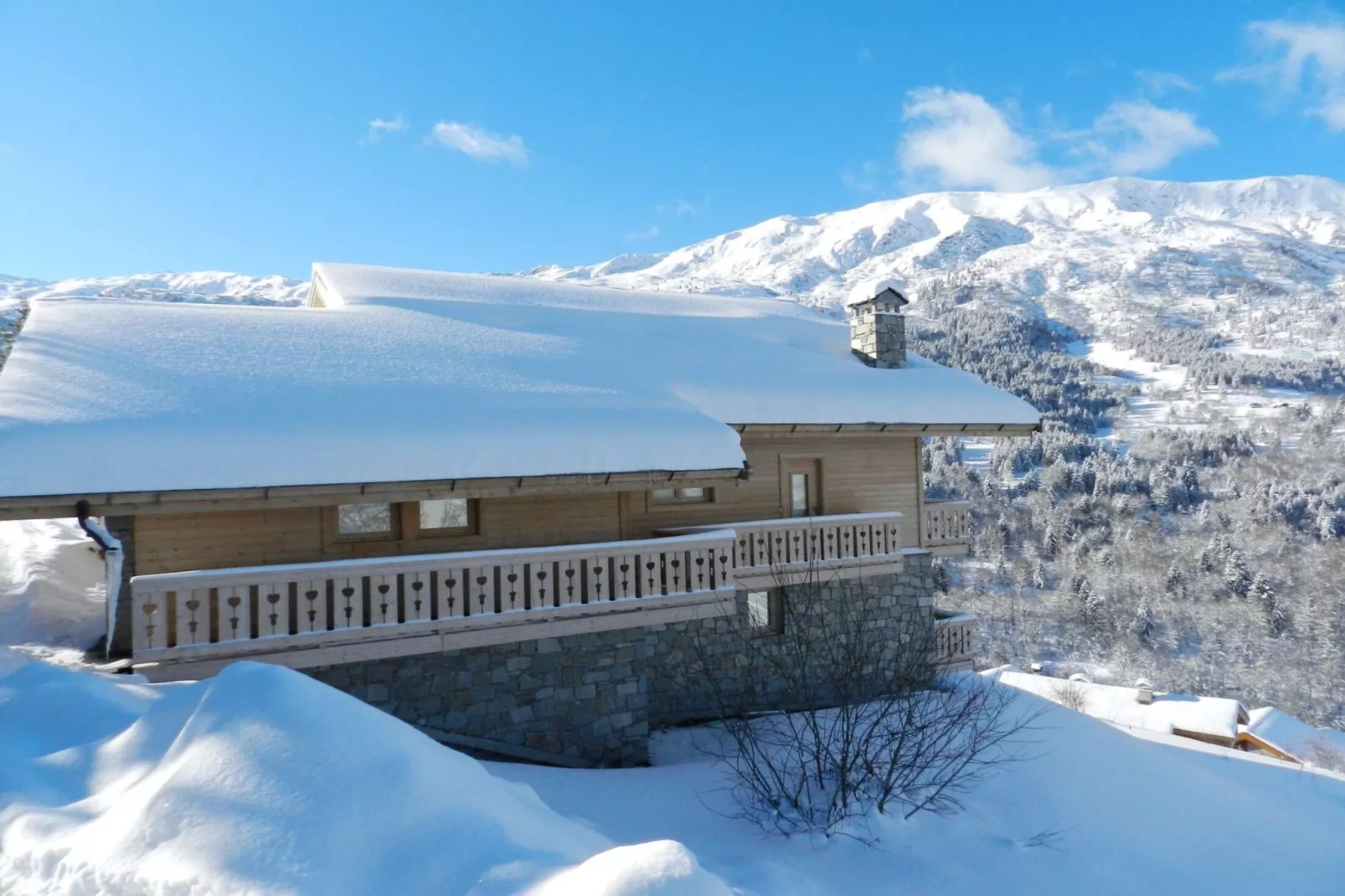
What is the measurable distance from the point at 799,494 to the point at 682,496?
275 cm

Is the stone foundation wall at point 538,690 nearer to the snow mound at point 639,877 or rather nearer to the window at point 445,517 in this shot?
the window at point 445,517

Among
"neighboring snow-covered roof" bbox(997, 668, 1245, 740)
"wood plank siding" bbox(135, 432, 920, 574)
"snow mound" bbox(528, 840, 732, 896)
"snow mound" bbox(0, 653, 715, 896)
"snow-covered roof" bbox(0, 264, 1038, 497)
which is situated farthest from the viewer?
"neighboring snow-covered roof" bbox(997, 668, 1245, 740)

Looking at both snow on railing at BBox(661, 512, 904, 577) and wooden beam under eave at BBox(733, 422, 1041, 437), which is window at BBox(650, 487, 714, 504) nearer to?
snow on railing at BBox(661, 512, 904, 577)

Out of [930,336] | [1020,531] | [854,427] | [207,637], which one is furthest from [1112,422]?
[207,637]

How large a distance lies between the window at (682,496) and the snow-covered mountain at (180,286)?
133 metres

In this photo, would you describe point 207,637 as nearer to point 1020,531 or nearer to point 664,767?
point 664,767

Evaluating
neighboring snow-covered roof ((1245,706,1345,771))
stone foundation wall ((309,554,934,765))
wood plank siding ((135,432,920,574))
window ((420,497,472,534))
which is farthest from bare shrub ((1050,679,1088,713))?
window ((420,497,472,534))

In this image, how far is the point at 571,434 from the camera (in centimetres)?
984

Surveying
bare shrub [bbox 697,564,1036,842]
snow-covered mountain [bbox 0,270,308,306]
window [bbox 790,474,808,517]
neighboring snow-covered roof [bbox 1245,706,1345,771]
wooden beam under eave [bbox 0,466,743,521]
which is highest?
snow-covered mountain [bbox 0,270,308,306]

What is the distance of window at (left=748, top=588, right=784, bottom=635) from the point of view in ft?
44.2

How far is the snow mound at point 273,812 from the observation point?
155 inches

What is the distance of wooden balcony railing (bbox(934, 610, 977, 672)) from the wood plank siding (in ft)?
7.34

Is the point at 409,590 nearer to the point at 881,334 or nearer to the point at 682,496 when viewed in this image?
the point at 682,496

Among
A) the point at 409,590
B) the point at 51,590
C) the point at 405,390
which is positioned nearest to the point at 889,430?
the point at 405,390
